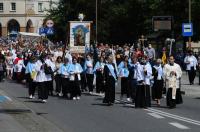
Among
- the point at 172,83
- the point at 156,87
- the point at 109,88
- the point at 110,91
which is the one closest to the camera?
the point at 172,83

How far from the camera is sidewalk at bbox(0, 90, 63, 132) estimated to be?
600 inches

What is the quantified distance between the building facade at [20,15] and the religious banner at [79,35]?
121m

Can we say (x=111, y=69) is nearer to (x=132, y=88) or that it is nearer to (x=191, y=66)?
(x=132, y=88)

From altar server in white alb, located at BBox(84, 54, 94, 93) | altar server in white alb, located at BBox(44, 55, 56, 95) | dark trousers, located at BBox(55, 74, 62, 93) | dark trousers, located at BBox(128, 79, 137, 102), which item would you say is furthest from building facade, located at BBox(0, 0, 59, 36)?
dark trousers, located at BBox(128, 79, 137, 102)

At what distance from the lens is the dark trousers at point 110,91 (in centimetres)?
2344

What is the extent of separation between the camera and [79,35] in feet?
111

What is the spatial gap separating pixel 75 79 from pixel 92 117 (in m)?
8.01

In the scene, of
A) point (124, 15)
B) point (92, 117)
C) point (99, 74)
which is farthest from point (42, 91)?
point (124, 15)

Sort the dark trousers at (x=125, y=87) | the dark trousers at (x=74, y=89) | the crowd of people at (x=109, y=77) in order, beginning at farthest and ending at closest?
the dark trousers at (x=74, y=89), the dark trousers at (x=125, y=87), the crowd of people at (x=109, y=77)

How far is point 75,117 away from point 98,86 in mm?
10440

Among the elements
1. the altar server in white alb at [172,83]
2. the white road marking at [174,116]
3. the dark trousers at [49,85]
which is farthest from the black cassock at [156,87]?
the dark trousers at [49,85]

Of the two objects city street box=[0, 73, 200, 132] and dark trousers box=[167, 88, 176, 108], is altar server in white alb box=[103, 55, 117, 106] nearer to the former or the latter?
city street box=[0, 73, 200, 132]

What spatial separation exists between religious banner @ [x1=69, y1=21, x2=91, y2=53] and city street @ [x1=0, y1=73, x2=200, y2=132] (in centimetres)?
807

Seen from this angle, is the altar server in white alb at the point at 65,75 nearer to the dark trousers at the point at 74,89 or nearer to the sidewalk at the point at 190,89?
the dark trousers at the point at 74,89
